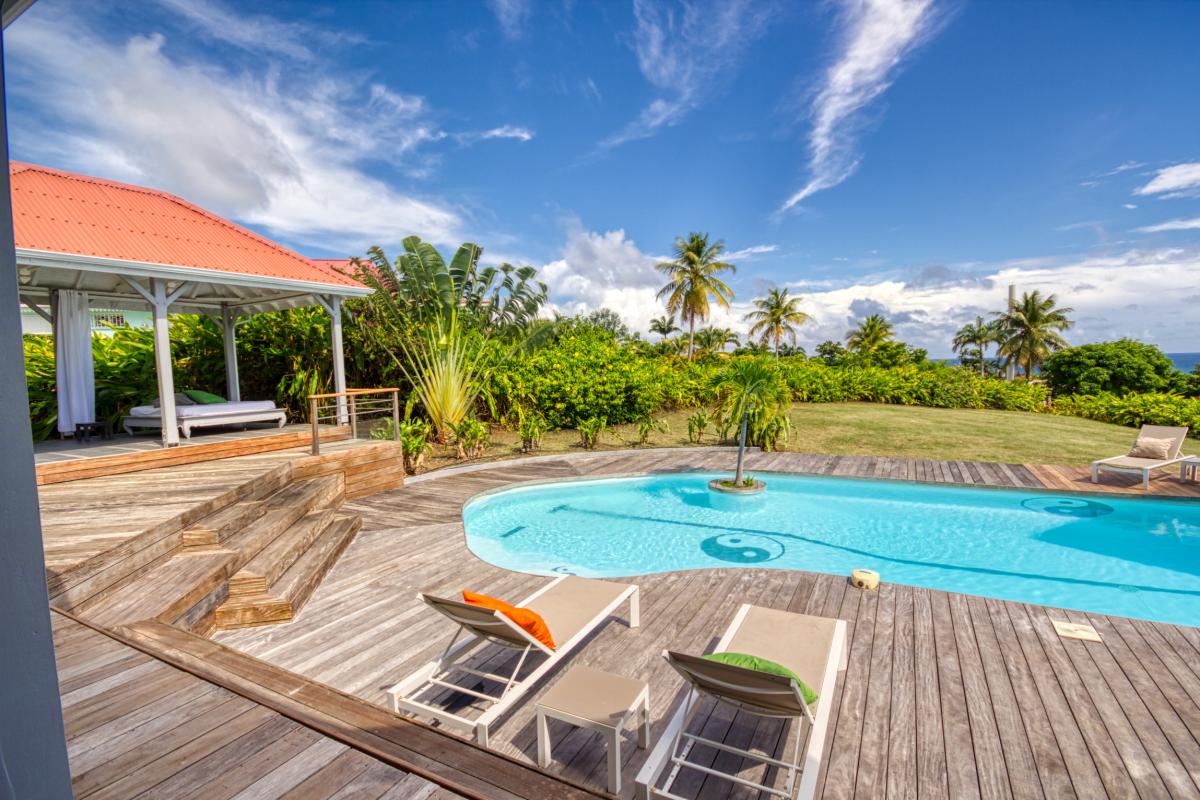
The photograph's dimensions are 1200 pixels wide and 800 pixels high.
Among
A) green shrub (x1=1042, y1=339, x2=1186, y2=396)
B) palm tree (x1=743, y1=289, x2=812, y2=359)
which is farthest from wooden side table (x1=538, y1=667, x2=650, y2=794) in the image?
palm tree (x1=743, y1=289, x2=812, y2=359)

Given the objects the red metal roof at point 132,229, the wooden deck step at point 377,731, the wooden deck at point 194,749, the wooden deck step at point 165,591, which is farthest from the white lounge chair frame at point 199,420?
the wooden deck at point 194,749

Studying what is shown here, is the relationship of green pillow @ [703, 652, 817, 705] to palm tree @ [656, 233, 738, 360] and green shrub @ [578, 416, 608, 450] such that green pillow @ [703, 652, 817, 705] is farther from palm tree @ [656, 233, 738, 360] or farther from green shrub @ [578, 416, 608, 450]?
palm tree @ [656, 233, 738, 360]

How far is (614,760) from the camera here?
9.17 ft

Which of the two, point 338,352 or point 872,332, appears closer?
point 338,352

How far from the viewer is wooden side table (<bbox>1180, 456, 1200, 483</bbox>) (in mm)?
9648

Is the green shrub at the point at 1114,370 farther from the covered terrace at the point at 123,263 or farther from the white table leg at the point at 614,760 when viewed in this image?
the covered terrace at the point at 123,263

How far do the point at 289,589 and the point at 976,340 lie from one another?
220 feet

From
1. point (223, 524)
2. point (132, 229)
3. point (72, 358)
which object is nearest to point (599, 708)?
point (223, 524)

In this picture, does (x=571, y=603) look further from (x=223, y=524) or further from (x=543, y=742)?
(x=223, y=524)

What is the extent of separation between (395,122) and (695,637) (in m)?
15.0

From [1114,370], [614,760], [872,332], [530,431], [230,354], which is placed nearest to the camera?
[614,760]

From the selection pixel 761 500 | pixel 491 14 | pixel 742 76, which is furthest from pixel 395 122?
pixel 761 500

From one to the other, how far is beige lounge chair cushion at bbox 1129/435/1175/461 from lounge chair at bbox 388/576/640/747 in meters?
11.5

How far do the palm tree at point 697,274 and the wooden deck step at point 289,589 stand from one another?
30985 mm
